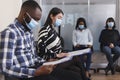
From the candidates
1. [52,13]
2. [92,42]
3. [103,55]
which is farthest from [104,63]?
[52,13]

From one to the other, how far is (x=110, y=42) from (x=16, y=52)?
4.07m

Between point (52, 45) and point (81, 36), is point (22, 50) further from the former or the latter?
point (81, 36)

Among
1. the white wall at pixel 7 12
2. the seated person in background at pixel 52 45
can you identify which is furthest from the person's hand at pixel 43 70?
the white wall at pixel 7 12

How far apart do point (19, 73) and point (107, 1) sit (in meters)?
4.63

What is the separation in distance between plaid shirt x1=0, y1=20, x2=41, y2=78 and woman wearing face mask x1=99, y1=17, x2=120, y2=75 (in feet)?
12.2

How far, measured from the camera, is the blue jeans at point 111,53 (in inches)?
224

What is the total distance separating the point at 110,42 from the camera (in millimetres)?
5832

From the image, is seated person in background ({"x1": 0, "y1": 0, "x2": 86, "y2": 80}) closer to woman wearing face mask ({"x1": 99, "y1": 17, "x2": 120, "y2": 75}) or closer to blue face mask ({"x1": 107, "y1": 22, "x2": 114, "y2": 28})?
woman wearing face mask ({"x1": 99, "y1": 17, "x2": 120, "y2": 75})

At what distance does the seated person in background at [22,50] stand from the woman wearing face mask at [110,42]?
3584 mm

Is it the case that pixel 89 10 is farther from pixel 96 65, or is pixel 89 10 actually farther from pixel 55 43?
pixel 55 43

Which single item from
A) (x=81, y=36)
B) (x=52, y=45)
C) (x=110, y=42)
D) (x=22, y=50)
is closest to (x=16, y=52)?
(x=22, y=50)

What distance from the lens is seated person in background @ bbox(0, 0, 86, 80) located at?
192 cm

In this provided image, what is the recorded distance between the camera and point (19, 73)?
1979 mm

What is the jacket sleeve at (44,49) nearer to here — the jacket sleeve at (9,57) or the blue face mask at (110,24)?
the jacket sleeve at (9,57)
